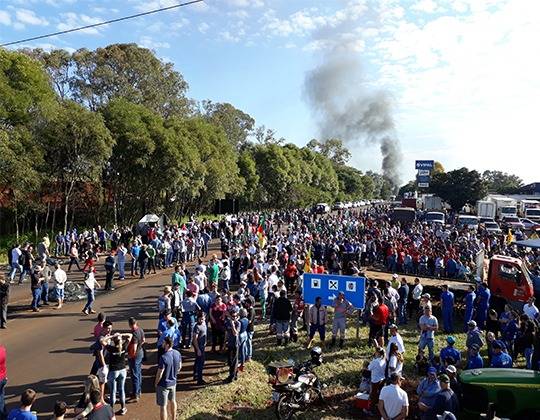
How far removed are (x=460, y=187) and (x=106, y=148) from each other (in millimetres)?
51378

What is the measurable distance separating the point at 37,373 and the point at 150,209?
3143cm

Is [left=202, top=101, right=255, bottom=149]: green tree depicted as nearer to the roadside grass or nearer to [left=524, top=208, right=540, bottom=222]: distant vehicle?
[left=524, top=208, right=540, bottom=222]: distant vehicle

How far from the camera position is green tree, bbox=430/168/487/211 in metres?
64.1

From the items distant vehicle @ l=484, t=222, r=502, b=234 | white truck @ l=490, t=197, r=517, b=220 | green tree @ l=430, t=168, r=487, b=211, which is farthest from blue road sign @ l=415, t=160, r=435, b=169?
distant vehicle @ l=484, t=222, r=502, b=234

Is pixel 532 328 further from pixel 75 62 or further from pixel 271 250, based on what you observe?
pixel 75 62

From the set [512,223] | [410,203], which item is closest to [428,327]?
[512,223]

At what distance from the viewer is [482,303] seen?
15273 mm

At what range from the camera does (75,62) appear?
41.3m

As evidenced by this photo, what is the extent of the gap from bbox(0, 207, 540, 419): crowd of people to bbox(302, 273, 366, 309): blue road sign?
414 millimetres

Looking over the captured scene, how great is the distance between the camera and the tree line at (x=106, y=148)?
979 inches

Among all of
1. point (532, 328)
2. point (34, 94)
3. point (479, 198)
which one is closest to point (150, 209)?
point (34, 94)

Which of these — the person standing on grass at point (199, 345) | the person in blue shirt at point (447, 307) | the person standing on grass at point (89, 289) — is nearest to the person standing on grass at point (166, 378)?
the person standing on grass at point (199, 345)

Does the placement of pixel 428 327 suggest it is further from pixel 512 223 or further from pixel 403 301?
pixel 512 223

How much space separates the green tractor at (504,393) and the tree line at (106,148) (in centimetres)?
2182
